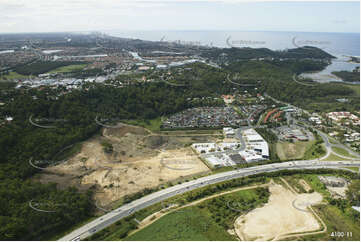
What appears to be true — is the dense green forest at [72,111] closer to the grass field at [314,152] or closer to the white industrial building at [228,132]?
the white industrial building at [228,132]

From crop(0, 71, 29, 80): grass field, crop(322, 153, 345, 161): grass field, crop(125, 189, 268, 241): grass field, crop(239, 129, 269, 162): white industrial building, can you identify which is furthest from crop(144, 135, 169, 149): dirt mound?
crop(0, 71, 29, 80): grass field

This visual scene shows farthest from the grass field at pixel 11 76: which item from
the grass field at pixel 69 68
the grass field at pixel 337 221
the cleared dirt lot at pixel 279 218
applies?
the grass field at pixel 337 221

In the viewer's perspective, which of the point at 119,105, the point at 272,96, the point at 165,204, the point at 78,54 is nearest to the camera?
the point at 165,204

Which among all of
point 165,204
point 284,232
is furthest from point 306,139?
point 165,204

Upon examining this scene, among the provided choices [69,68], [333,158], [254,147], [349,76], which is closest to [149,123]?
[254,147]

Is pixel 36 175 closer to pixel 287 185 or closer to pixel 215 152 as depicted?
pixel 215 152

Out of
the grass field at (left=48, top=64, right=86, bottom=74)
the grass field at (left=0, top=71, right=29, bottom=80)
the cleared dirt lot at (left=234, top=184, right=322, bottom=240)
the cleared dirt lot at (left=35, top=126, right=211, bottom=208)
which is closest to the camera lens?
the cleared dirt lot at (left=234, top=184, right=322, bottom=240)

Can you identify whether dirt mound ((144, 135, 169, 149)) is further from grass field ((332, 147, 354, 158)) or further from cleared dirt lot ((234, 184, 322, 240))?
grass field ((332, 147, 354, 158))
